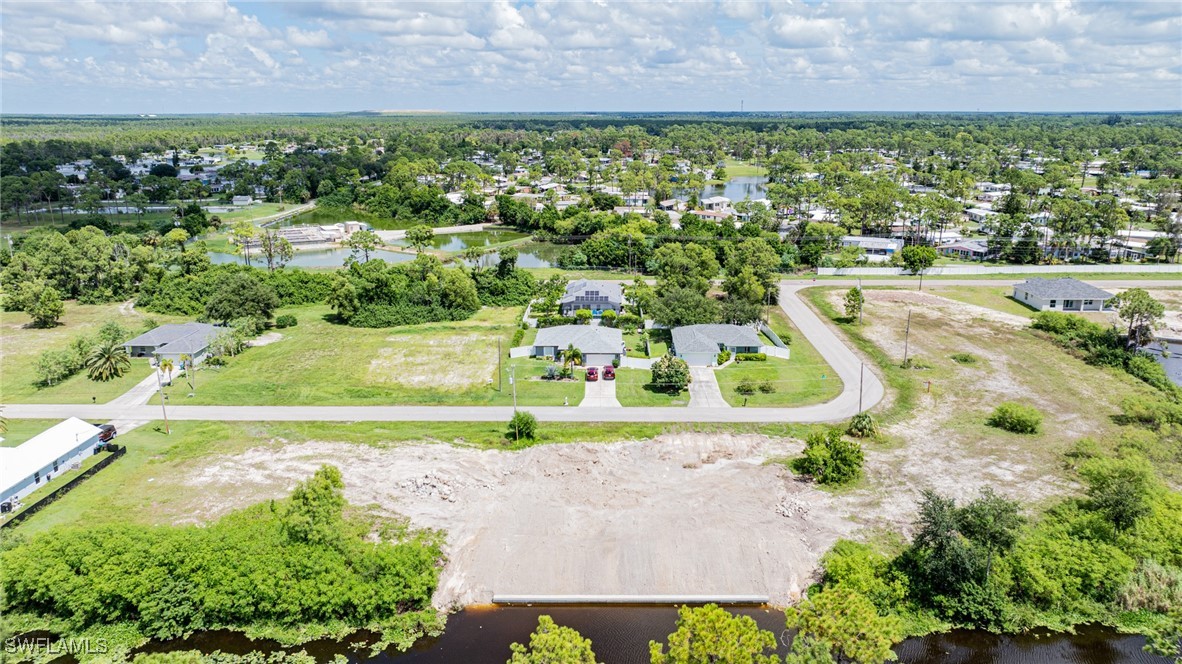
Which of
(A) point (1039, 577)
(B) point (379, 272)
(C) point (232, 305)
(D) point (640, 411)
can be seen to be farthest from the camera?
(B) point (379, 272)

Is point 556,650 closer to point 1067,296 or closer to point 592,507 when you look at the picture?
point 592,507

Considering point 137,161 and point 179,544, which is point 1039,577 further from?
point 137,161

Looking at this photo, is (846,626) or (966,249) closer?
(846,626)

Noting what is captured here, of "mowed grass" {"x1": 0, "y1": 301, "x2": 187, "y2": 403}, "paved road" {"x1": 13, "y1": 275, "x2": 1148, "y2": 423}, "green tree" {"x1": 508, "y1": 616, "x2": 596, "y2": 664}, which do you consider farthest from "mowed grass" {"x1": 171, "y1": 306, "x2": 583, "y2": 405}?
"green tree" {"x1": 508, "y1": 616, "x2": 596, "y2": 664}

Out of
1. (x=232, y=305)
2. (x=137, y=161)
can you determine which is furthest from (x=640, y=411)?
(x=137, y=161)

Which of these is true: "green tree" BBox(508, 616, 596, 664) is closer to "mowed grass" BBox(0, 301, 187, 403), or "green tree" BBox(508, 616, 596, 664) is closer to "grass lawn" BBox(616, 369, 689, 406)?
"grass lawn" BBox(616, 369, 689, 406)

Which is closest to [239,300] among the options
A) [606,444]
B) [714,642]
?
[606,444]
